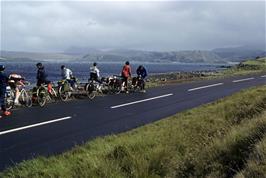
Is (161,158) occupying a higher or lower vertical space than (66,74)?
lower

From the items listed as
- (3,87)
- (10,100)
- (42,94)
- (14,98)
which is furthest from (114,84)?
(3,87)

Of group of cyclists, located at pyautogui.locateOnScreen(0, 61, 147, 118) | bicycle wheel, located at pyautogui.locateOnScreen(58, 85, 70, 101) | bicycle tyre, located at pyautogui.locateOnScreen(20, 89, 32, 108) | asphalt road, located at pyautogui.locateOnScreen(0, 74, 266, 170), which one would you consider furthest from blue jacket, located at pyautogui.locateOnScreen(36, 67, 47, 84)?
bicycle tyre, located at pyautogui.locateOnScreen(20, 89, 32, 108)

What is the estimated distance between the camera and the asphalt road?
12.2 m

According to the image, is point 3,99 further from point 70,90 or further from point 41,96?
point 70,90

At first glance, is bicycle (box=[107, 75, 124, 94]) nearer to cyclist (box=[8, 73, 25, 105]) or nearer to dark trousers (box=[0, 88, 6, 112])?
cyclist (box=[8, 73, 25, 105])

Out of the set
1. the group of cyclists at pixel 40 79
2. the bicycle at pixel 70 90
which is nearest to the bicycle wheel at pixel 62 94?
the bicycle at pixel 70 90

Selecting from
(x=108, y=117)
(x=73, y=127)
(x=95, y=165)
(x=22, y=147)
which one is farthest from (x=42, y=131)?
(x=95, y=165)

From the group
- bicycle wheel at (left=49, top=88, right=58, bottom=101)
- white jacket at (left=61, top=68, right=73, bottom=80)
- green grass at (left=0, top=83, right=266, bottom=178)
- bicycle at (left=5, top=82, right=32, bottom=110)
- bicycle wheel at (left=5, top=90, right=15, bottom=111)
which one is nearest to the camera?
green grass at (left=0, top=83, right=266, bottom=178)

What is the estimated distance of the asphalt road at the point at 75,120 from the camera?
12180 mm

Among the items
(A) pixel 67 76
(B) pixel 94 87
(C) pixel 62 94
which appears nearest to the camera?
(C) pixel 62 94

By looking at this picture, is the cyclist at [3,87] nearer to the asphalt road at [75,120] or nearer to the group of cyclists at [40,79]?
the group of cyclists at [40,79]

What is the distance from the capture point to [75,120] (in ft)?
54.9

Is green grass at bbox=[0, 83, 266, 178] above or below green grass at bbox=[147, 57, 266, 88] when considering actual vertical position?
above

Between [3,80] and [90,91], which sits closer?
[3,80]
